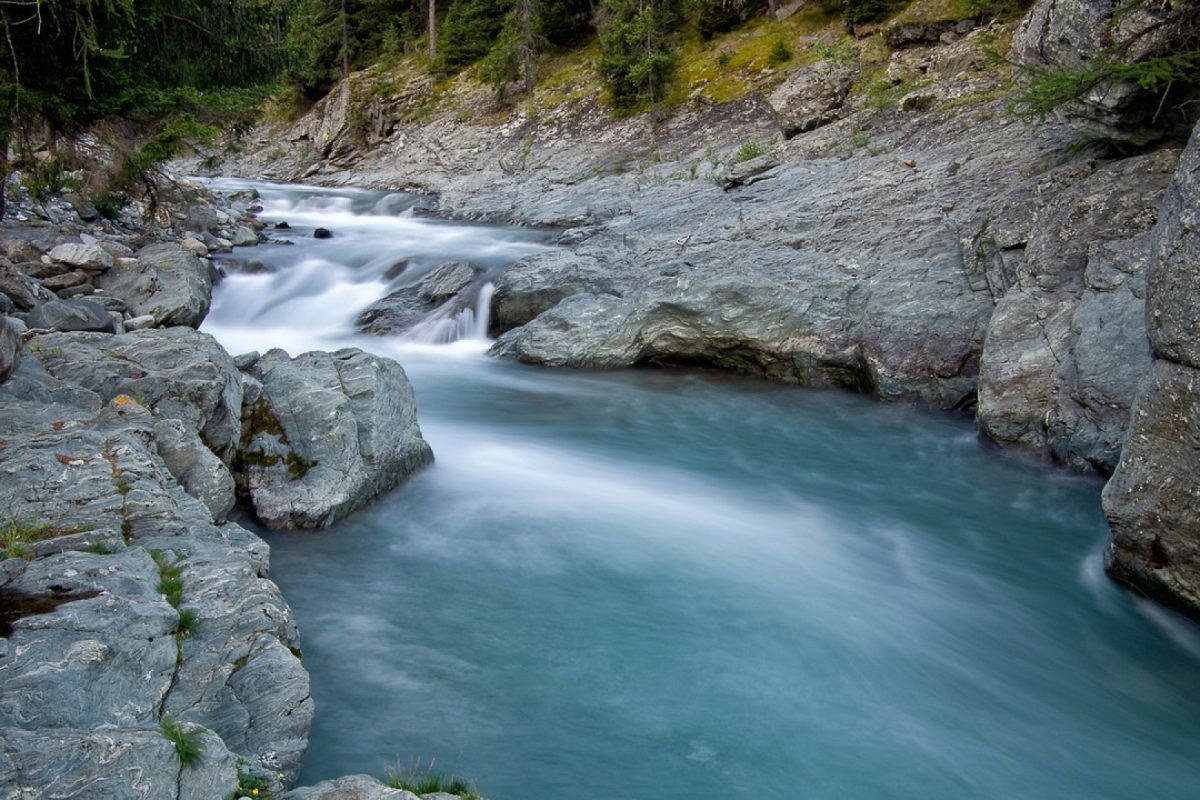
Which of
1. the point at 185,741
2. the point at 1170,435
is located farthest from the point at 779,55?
the point at 185,741

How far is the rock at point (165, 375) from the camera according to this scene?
6777mm

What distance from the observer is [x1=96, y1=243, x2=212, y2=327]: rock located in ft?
38.7

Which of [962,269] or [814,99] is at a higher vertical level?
[814,99]

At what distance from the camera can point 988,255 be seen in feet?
36.1

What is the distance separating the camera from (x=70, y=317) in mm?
9492

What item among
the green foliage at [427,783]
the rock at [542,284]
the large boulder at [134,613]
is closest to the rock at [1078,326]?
the rock at [542,284]

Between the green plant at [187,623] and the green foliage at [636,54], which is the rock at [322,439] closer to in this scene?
the green plant at [187,623]

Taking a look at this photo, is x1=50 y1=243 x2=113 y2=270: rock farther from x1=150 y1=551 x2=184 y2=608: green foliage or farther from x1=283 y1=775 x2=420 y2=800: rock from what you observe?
x1=283 y1=775 x2=420 y2=800: rock

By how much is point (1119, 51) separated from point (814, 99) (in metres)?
13.0

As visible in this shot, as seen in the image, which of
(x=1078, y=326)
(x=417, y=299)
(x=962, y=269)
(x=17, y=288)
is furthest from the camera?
(x=417, y=299)

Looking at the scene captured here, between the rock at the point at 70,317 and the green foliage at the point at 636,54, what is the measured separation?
72.6ft

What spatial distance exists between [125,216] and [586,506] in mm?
13090

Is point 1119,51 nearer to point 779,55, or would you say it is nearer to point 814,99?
point 814,99

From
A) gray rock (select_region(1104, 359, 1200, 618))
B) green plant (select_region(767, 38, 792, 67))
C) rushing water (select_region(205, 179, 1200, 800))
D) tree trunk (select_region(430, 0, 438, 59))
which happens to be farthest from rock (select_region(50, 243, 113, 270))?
tree trunk (select_region(430, 0, 438, 59))
